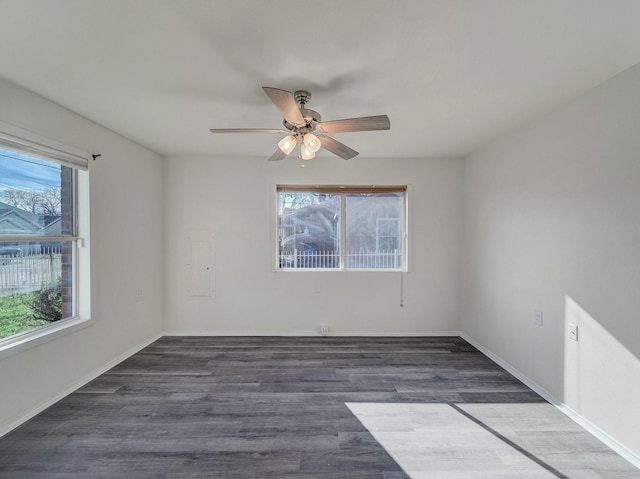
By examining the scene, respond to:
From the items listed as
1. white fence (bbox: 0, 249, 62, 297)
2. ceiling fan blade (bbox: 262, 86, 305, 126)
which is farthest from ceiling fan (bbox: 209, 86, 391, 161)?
white fence (bbox: 0, 249, 62, 297)

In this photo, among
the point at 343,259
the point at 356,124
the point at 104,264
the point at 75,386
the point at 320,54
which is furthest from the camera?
the point at 343,259

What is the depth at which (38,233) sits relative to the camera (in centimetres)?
219

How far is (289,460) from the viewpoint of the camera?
1.67m

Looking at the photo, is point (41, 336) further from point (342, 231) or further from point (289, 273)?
point (342, 231)

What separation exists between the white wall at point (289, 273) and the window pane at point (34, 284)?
49.5 inches

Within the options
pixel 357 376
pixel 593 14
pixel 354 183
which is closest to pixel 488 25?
pixel 593 14

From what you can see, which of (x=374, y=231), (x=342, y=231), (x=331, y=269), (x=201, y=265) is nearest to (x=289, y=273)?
(x=331, y=269)

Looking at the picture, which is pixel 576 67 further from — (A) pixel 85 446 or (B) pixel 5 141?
(A) pixel 85 446

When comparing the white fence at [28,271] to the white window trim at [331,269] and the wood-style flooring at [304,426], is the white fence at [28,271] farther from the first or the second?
the white window trim at [331,269]

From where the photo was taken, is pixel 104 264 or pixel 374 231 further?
pixel 374 231

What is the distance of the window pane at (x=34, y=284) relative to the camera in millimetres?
1971

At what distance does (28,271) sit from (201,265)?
167 centimetres

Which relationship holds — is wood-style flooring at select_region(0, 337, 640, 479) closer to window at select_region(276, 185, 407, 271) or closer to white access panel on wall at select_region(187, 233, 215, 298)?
white access panel on wall at select_region(187, 233, 215, 298)

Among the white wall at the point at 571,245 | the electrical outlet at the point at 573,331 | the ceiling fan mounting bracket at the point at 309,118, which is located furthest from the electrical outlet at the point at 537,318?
the ceiling fan mounting bracket at the point at 309,118
